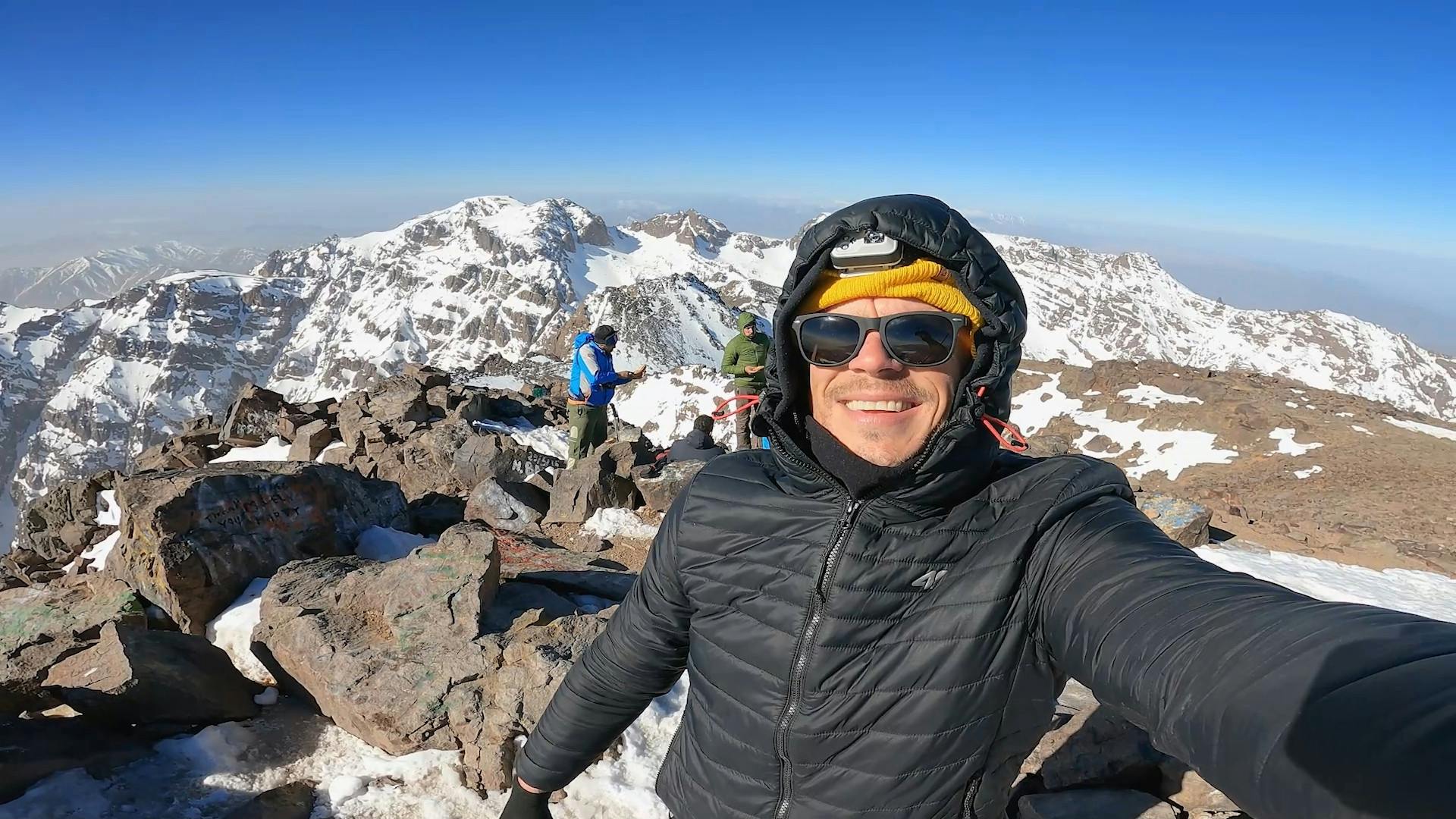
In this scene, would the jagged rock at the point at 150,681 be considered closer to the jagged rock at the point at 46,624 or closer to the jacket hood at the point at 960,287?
the jagged rock at the point at 46,624

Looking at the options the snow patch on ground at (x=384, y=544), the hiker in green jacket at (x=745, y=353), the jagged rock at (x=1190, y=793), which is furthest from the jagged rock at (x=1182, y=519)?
the snow patch on ground at (x=384, y=544)

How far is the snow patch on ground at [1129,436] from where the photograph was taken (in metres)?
26.2

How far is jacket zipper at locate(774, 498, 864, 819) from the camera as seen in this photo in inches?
104

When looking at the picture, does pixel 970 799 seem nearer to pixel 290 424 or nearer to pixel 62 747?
pixel 62 747

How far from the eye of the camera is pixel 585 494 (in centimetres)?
1400

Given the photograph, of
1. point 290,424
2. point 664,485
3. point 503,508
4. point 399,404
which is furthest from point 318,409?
point 664,485

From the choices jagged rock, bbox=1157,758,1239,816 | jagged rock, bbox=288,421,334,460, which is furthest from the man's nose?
jagged rock, bbox=288,421,334,460

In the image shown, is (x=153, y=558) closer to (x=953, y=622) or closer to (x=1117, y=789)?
(x=953, y=622)

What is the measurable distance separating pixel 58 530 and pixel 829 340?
20995mm

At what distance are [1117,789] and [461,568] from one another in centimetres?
624

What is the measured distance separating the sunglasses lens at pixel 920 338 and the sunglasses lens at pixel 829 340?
0.16m

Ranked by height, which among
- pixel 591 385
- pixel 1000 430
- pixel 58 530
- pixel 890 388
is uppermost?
pixel 890 388

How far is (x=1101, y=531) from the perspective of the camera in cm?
237

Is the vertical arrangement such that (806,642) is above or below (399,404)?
above
